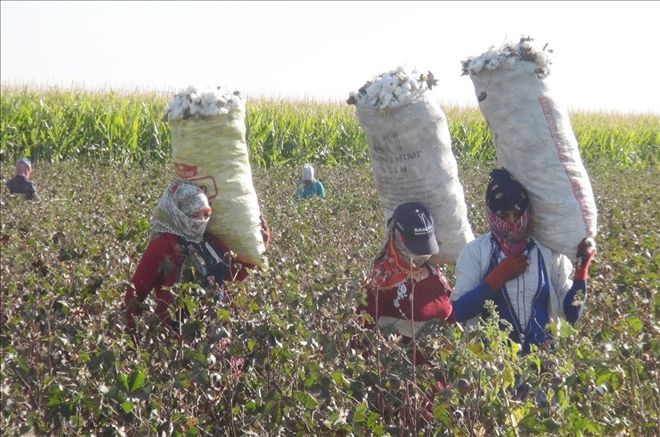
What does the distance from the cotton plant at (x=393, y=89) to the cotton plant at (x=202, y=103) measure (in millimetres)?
701

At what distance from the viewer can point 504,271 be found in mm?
3936

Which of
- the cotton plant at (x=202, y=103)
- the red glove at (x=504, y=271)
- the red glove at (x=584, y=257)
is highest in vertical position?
the cotton plant at (x=202, y=103)

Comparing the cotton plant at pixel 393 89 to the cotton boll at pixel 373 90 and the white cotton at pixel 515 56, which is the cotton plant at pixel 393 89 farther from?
the white cotton at pixel 515 56

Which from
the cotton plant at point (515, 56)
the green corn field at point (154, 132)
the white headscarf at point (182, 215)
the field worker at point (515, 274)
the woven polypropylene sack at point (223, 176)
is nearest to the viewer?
the field worker at point (515, 274)

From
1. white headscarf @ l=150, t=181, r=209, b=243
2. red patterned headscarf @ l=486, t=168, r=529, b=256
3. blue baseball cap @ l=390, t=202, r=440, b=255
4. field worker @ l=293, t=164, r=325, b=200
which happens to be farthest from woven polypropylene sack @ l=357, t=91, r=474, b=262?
field worker @ l=293, t=164, r=325, b=200

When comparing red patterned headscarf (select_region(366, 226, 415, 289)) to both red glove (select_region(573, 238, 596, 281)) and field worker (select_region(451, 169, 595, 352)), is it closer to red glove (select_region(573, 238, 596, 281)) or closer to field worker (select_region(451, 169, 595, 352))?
field worker (select_region(451, 169, 595, 352))

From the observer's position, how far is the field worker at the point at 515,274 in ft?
12.9

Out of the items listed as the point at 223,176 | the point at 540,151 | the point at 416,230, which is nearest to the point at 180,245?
the point at 223,176

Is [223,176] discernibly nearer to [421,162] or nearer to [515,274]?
[421,162]

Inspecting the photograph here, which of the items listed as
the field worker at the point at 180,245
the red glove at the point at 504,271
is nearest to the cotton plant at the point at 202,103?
the field worker at the point at 180,245

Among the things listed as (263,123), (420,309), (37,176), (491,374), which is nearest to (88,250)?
(420,309)

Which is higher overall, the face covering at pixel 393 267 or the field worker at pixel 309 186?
the face covering at pixel 393 267

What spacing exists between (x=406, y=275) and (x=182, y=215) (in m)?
0.97

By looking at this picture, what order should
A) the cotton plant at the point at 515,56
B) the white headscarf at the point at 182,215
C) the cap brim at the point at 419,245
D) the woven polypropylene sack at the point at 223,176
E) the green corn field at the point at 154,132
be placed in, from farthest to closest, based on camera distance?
1. the green corn field at the point at 154,132
2. the woven polypropylene sack at the point at 223,176
3. the white headscarf at the point at 182,215
4. the cotton plant at the point at 515,56
5. the cap brim at the point at 419,245
